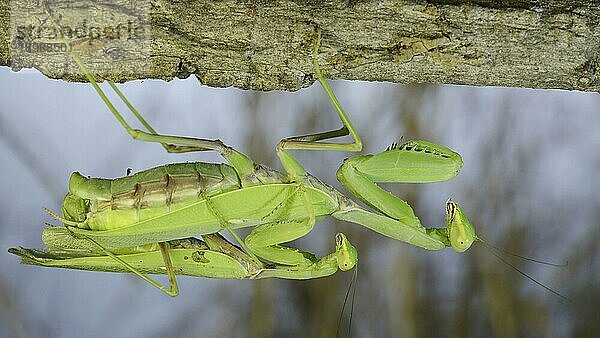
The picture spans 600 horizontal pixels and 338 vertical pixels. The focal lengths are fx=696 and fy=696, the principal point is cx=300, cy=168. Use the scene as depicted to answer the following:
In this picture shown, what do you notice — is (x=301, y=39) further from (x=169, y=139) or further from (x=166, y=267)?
(x=166, y=267)

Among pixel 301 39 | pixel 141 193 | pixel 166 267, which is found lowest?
pixel 166 267

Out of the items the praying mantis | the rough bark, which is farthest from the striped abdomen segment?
the rough bark

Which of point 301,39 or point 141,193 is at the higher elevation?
point 301,39

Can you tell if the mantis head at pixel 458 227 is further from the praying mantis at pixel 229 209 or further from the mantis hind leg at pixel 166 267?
the mantis hind leg at pixel 166 267

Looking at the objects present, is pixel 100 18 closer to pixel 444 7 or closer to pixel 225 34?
pixel 225 34

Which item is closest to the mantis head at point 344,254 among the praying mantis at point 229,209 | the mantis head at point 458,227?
the praying mantis at point 229,209

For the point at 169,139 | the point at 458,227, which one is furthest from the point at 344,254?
the point at 169,139
